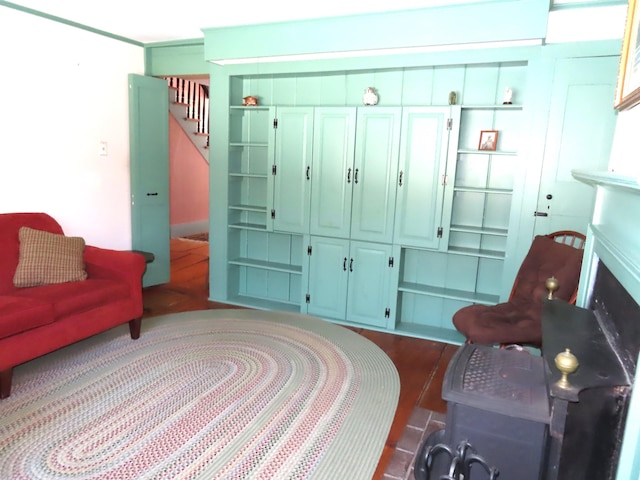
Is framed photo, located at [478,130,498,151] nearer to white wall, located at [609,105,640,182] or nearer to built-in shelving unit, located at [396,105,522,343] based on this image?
built-in shelving unit, located at [396,105,522,343]

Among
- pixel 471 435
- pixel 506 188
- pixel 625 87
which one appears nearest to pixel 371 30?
pixel 506 188

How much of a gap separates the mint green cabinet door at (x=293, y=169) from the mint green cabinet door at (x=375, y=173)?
42cm

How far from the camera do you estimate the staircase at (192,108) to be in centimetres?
633

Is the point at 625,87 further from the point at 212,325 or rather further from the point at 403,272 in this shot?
the point at 212,325

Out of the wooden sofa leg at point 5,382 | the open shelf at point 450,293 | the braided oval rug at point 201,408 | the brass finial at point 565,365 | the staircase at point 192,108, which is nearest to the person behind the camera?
the brass finial at point 565,365

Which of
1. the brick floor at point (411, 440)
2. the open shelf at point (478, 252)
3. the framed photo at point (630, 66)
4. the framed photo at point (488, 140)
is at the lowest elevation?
the brick floor at point (411, 440)

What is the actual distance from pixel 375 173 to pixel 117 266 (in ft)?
6.69

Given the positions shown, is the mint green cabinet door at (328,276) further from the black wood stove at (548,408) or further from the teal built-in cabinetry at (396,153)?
the black wood stove at (548,408)

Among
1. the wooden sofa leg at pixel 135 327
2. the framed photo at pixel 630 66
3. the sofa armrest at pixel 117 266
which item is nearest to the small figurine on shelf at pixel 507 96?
the framed photo at pixel 630 66

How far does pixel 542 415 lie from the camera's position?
1.46 metres

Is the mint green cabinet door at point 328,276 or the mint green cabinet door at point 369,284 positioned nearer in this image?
the mint green cabinet door at point 369,284

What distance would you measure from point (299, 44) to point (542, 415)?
300cm

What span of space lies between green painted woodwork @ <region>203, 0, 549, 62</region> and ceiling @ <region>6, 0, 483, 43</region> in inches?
2.5

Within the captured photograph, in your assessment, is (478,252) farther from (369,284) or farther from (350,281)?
(350,281)
